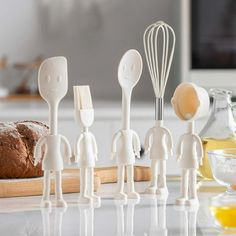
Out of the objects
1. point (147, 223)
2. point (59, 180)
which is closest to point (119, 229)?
point (147, 223)

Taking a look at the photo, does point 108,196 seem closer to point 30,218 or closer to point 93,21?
point 30,218

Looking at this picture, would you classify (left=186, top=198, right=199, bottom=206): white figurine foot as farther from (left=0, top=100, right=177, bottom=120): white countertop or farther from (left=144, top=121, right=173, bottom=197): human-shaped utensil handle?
(left=0, top=100, right=177, bottom=120): white countertop

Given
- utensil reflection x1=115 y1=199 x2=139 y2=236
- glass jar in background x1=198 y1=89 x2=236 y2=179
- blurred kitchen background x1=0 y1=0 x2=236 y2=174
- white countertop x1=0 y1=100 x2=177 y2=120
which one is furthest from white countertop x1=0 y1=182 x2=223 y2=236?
blurred kitchen background x1=0 y1=0 x2=236 y2=174

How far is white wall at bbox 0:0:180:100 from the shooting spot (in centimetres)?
299

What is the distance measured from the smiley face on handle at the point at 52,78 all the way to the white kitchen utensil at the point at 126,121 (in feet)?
0.32

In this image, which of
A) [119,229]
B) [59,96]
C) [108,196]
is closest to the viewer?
[119,229]

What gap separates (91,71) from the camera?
9.85 ft

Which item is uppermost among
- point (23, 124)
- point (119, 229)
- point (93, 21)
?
point (93, 21)

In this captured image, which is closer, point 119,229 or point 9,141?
point 119,229

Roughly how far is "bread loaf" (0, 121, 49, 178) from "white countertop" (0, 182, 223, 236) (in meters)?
0.06

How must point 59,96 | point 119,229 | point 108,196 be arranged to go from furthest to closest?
point 108,196, point 59,96, point 119,229

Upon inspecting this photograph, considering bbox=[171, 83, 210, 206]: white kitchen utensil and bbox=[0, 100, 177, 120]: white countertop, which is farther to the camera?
bbox=[0, 100, 177, 120]: white countertop

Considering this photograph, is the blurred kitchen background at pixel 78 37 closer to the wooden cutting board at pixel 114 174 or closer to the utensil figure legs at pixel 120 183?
the wooden cutting board at pixel 114 174

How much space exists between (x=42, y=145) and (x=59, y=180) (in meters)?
0.06
